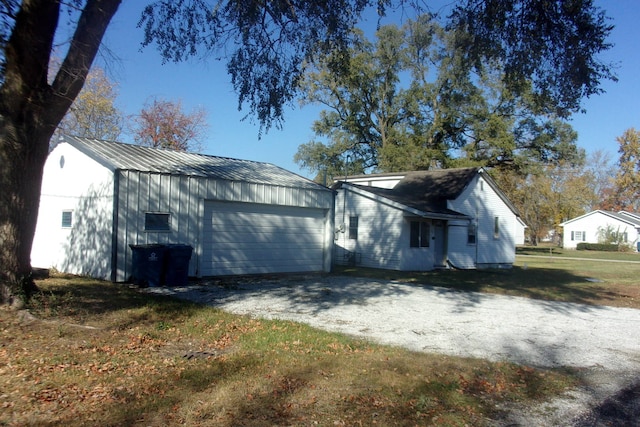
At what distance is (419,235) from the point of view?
22.4 m

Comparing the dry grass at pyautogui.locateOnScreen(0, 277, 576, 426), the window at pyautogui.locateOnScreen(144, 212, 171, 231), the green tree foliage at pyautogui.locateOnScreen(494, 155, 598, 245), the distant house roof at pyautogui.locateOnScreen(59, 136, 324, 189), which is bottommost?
the dry grass at pyautogui.locateOnScreen(0, 277, 576, 426)

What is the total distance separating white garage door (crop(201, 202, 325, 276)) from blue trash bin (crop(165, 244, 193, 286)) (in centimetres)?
144

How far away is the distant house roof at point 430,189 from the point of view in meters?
23.2

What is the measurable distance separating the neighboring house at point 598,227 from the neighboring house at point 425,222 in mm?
35133

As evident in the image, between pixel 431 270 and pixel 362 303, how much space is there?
11.9m

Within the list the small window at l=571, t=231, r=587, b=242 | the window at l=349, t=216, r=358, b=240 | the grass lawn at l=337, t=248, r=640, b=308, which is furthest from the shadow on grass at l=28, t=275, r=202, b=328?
the small window at l=571, t=231, r=587, b=242

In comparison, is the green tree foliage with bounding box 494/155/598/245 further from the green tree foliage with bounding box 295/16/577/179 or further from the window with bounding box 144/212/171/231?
the window with bounding box 144/212/171/231

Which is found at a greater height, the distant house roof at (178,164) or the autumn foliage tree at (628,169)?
the autumn foliage tree at (628,169)

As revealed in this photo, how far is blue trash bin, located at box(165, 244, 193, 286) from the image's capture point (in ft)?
41.2

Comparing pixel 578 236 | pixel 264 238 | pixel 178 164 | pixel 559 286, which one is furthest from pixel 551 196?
pixel 178 164

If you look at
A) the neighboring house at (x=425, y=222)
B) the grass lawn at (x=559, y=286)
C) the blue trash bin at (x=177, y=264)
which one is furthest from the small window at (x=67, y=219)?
the neighboring house at (x=425, y=222)

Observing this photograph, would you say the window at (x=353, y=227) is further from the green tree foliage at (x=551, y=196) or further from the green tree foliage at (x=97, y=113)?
the green tree foliage at (x=551, y=196)

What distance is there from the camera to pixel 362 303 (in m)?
11.4

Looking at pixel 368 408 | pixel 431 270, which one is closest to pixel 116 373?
pixel 368 408
